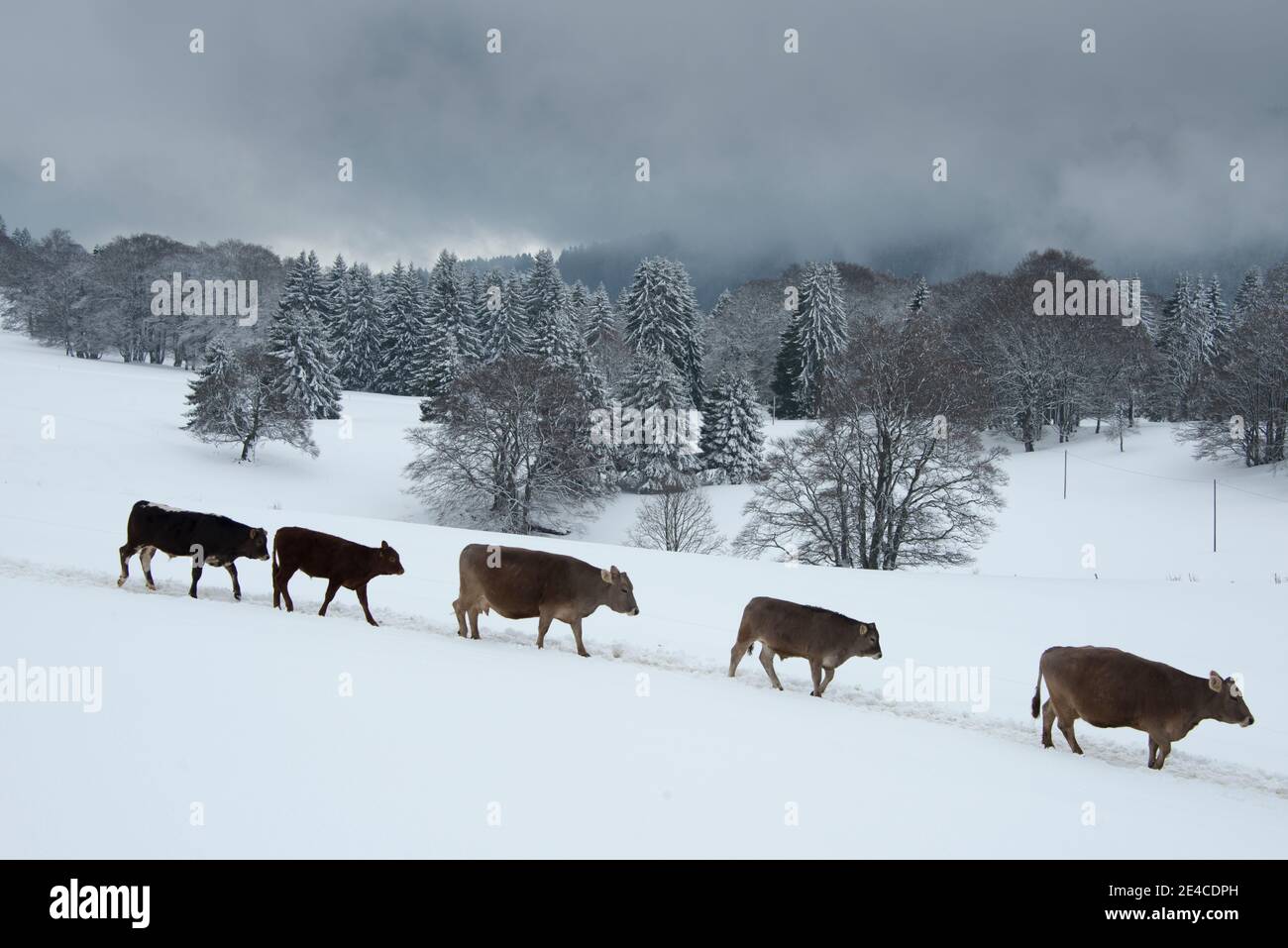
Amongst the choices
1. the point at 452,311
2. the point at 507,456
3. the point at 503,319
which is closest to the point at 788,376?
the point at 503,319

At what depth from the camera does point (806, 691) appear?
31.4 feet

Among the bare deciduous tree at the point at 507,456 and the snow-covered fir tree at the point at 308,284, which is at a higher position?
the snow-covered fir tree at the point at 308,284

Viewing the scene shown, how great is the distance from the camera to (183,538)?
12.0 m

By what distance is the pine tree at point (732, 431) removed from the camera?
60062 mm

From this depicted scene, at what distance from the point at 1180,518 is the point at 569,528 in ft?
112

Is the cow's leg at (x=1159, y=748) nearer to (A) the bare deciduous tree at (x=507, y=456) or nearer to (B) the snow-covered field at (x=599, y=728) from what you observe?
(B) the snow-covered field at (x=599, y=728)

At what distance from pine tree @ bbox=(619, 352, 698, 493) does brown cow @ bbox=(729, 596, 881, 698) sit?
43.2 m

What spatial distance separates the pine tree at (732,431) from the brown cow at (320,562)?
162 feet

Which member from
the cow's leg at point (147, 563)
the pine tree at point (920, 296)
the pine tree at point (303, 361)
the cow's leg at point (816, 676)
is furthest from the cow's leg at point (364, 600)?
the pine tree at point (920, 296)

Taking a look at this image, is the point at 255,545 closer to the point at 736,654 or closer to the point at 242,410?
the point at 736,654

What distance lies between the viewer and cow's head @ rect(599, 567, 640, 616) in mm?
10695

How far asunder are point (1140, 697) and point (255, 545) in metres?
12.3
